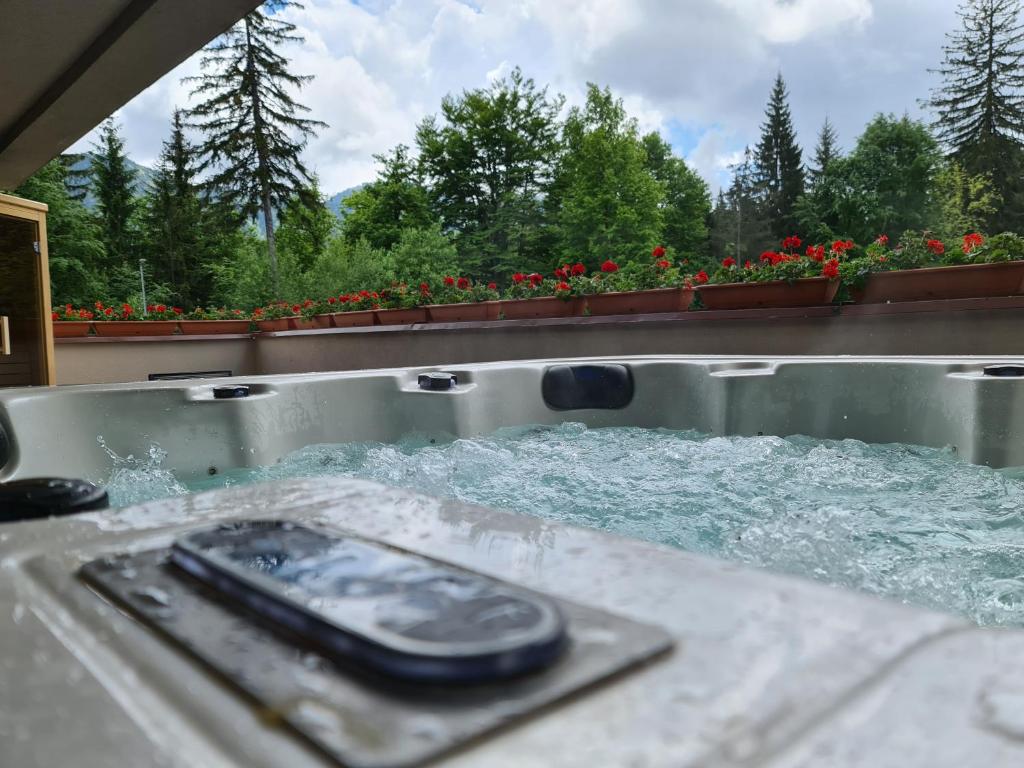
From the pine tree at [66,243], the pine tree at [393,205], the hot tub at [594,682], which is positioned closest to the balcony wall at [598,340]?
the hot tub at [594,682]

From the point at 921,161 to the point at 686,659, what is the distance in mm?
27204

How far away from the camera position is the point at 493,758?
0.24 m

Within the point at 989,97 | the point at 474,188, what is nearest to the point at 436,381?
the point at 474,188

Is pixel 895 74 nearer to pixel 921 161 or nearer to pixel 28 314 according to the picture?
pixel 921 161

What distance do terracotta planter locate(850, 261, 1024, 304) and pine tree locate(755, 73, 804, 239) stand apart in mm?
24280

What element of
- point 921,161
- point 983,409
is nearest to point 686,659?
point 983,409

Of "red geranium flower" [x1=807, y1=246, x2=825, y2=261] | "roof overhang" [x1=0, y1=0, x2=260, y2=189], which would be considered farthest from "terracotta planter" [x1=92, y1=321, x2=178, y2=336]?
"red geranium flower" [x1=807, y1=246, x2=825, y2=261]

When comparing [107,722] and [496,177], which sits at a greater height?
[496,177]

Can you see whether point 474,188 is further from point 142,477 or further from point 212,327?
point 142,477

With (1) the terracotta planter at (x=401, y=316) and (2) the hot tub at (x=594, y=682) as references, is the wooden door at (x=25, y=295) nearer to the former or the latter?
(1) the terracotta planter at (x=401, y=316)

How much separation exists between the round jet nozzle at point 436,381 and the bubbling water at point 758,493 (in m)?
0.19

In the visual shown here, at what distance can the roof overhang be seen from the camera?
236cm

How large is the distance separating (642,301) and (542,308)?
66 centimetres

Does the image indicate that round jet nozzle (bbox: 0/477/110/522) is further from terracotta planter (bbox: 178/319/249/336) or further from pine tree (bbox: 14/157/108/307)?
pine tree (bbox: 14/157/108/307)
